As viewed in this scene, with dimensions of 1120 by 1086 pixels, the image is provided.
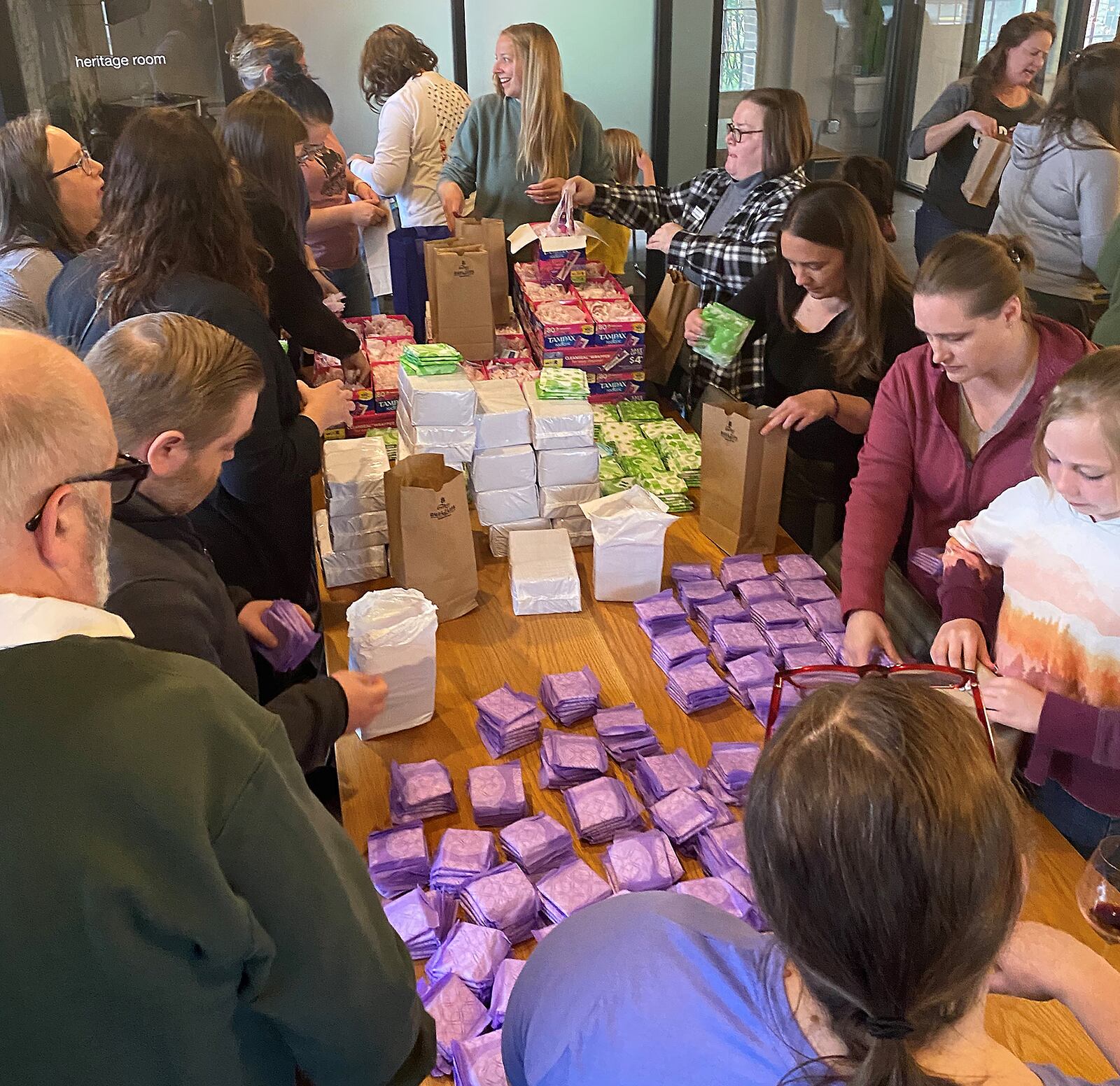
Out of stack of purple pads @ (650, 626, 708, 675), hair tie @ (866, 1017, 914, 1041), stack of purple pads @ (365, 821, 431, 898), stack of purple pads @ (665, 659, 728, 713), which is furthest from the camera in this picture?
stack of purple pads @ (650, 626, 708, 675)

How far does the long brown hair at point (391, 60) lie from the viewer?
4.56 metres

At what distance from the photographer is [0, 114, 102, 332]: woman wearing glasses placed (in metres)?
2.76

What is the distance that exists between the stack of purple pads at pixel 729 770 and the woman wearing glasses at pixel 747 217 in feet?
4.85

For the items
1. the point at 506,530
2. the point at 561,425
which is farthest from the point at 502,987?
the point at 561,425

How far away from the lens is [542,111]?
4.05m

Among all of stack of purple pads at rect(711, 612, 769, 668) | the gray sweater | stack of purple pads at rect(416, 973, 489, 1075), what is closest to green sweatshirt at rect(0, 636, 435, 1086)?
stack of purple pads at rect(416, 973, 489, 1075)

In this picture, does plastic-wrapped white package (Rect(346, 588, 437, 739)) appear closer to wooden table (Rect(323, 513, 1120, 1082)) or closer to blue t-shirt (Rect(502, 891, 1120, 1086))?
wooden table (Rect(323, 513, 1120, 1082))

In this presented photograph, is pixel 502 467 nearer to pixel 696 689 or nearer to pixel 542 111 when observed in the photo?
pixel 696 689

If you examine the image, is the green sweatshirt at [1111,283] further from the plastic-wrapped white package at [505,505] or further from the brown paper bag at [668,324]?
the plastic-wrapped white package at [505,505]

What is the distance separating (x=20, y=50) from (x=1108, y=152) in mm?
5324

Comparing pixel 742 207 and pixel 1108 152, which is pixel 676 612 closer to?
pixel 742 207

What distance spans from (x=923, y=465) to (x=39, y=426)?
1867mm

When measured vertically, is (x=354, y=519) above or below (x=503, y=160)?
below

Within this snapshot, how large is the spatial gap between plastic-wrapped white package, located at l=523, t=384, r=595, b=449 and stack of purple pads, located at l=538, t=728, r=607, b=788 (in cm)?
89
